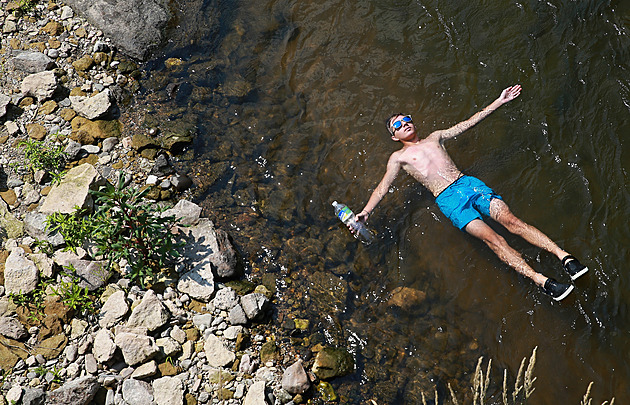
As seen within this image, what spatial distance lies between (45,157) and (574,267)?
6890mm

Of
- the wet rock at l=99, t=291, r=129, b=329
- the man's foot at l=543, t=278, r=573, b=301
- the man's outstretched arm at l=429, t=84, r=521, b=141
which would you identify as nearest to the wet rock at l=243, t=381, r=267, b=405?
the wet rock at l=99, t=291, r=129, b=329

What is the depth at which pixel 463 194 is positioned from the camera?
6.30 m

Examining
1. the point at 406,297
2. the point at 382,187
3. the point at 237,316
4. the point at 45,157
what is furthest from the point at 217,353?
the point at 45,157

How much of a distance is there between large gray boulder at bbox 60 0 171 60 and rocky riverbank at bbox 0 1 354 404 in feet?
4.07

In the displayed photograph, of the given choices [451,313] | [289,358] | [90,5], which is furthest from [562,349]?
[90,5]

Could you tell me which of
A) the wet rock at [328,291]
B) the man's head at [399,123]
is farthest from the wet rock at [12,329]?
the man's head at [399,123]

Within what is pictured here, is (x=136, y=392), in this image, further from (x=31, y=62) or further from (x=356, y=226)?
(x=31, y=62)

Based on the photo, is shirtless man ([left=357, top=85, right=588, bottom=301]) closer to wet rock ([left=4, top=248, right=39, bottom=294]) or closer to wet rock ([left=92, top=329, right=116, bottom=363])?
wet rock ([left=92, top=329, right=116, bottom=363])

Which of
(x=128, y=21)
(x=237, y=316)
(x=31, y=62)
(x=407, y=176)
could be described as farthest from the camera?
(x=128, y=21)

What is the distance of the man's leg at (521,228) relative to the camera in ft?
19.5

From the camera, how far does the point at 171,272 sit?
19.7 feet

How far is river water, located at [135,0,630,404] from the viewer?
5.69m

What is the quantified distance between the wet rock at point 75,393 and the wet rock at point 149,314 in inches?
29.3

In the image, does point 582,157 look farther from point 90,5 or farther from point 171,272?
point 90,5
